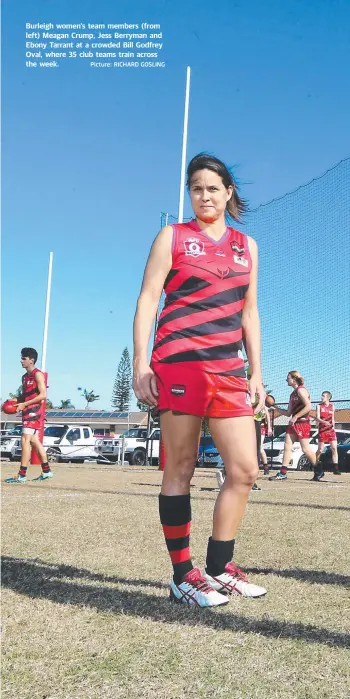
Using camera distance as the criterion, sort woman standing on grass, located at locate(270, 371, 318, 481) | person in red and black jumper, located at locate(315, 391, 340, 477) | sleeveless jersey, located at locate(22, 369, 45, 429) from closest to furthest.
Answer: sleeveless jersey, located at locate(22, 369, 45, 429)
woman standing on grass, located at locate(270, 371, 318, 481)
person in red and black jumper, located at locate(315, 391, 340, 477)

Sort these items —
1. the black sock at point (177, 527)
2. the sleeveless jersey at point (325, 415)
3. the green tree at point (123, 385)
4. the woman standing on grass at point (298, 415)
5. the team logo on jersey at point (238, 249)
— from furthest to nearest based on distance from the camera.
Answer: the green tree at point (123, 385) < the sleeveless jersey at point (325, 415) < the woman standing on grass at point (298, 415) < the team logo on jersey at point (238, 249) < the black sock at point (177, 527)

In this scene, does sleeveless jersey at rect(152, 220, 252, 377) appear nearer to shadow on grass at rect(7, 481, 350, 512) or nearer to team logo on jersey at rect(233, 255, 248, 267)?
team logo on jersey at rect(233, 255, 248, 267)

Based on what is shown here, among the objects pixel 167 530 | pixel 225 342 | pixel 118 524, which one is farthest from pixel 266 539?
pixel 225 342

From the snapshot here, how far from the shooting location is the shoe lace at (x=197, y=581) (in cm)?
283

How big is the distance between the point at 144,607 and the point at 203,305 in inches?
50.4

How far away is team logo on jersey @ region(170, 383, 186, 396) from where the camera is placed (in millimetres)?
2814

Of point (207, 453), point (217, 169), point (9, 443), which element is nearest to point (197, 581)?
point (217, 169)

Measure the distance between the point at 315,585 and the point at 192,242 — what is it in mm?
1734

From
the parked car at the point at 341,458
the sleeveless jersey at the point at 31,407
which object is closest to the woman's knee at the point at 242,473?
the sleeveless jersey at the point at 31,407

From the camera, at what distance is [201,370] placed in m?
2.82

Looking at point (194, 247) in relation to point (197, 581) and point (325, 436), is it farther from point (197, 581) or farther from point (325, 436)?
point (325, 436)

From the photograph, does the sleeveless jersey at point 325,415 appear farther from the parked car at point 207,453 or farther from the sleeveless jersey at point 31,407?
the parked car at point 207,453

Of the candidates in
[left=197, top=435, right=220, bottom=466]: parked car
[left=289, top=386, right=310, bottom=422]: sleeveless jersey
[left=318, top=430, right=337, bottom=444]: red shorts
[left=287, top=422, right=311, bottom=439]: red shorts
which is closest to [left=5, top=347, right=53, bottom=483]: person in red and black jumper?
[left=287, top=422, right=311, bottom=439]: red shorts

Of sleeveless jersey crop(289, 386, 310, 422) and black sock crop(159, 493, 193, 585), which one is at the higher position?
sleeveless jersey crop(289, 386, 310, 422)
